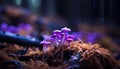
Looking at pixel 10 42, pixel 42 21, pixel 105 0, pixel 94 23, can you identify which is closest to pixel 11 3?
pixel 42 21

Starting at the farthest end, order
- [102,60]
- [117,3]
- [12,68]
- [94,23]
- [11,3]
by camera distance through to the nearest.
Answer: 1. [11,3]
2. [94,23]
3. [117,3]
4. [102,60]
5. [12,68]

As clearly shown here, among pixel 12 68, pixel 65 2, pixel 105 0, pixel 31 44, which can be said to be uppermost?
pixel 65 2

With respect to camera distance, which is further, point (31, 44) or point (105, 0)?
point (105, 0)

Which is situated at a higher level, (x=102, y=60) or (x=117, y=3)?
(x=117, y=3)

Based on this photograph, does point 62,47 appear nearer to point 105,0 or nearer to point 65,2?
point 105,0

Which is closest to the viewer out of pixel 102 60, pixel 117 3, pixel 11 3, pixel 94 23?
pixel 102 60

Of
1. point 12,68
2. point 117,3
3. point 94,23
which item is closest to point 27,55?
point 12,68

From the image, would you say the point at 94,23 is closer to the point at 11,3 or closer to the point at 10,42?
the point at 11,3
